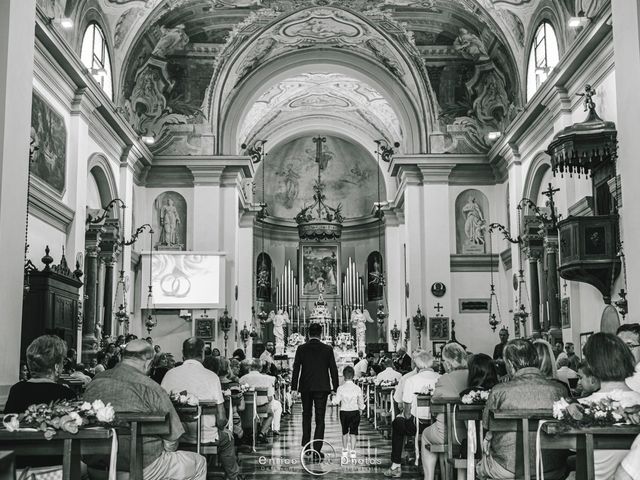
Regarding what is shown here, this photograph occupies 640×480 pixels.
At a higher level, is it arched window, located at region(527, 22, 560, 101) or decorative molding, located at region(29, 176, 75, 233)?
arched window, located at region(527, 22, 560, 101)

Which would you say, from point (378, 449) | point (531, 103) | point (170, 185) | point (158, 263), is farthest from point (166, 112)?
point (378, 449)

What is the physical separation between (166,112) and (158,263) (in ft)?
12.9

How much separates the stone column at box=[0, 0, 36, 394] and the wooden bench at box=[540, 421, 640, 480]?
3.90 metres

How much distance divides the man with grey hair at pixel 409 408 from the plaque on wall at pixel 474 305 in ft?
36.3

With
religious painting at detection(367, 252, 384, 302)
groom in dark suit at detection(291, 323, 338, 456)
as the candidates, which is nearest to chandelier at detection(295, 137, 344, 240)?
religious painting at detection(367, 252, 384, 302)

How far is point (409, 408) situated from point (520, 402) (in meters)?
4.22

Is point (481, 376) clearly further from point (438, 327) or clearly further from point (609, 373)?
point (438, 327)

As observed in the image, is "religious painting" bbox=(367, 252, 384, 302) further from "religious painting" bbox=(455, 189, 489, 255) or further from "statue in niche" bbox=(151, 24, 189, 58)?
"statue in niche" bbox=(151, 24, 189, 58)

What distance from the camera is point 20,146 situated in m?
6.24

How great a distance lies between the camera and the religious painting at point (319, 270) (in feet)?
94.1

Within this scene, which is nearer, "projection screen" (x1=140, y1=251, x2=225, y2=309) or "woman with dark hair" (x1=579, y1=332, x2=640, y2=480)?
"woman with dark hair" (x1=579, y1=332, x2=640, y2=480)

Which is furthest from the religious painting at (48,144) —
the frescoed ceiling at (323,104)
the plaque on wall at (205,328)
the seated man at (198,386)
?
the frescoed ceiling at (323,104)

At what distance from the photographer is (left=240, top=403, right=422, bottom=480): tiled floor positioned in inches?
317

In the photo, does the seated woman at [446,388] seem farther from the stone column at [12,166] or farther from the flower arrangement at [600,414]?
the stone column at [12,166]
